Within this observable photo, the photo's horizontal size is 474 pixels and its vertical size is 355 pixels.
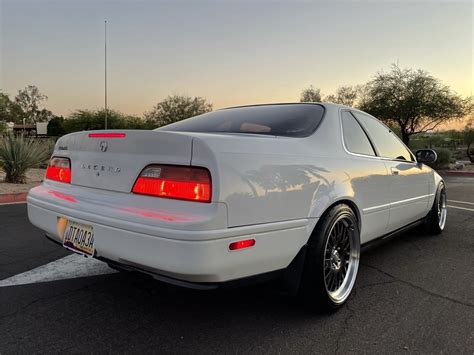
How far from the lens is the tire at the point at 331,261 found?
2.48 metres

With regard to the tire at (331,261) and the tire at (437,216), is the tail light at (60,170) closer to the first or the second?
the tire at (331,261)

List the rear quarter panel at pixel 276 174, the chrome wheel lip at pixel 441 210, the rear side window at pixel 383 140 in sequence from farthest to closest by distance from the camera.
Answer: the chrome wheel lip at pixel 441 210 < the rear side window at pixel 383 140 < the rear quarter panel at pixel 276 174

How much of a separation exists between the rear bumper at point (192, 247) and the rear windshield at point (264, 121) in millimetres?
785

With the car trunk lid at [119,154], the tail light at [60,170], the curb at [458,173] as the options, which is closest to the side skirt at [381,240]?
the car trunk lid at [119,154]

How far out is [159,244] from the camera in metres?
1.97

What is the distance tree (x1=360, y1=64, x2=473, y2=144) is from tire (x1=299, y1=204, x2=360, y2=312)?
2396cm

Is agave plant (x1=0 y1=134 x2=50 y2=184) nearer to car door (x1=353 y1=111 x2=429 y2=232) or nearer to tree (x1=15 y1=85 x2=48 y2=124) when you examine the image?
car door (x1=353 y1=111 x2=429 y2=232)

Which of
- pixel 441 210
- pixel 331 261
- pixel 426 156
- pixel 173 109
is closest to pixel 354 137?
pixel 331 261

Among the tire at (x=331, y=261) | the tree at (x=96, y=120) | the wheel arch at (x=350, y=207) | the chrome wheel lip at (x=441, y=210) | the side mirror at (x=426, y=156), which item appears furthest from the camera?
the tree at (x=96, y=120)

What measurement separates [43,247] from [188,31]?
10.6 m

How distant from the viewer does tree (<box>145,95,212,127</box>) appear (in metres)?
47.5

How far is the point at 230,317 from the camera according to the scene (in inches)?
102

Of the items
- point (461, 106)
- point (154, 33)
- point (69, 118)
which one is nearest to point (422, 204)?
point (154, 33)

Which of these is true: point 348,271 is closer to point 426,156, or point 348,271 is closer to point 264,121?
point 264,121
